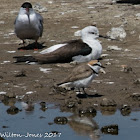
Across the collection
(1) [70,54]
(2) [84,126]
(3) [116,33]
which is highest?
(2) [84,126]

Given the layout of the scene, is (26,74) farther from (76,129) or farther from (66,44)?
(76,129)

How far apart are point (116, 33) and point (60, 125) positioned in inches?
272

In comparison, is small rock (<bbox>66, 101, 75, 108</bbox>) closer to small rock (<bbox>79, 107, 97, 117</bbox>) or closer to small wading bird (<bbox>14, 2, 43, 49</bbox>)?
small rock (<bbox>79, 107, 97, 117</bbox>)

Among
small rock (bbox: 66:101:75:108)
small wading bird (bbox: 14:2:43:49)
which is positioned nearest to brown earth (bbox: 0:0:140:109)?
small rock (bbox: 66:101:75:108)

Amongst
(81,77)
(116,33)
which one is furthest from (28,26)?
(81,77)

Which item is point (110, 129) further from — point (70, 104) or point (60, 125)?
point (70, 104)

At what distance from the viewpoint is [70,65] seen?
13430mm

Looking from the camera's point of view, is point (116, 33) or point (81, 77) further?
point (116, 33)

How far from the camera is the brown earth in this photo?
36.9 feet

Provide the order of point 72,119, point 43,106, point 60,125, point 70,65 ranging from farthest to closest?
point 70,65 < point 43,106 < point 72,119 < point 60,125

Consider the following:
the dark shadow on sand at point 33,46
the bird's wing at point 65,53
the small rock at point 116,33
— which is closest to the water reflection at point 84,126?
the bird's wing at point 65,53

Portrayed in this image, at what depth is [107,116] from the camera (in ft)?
32.8

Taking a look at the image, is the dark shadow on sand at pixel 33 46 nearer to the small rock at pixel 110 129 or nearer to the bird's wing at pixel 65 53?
the bird's wing at pixel 65 53

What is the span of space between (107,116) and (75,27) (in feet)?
26.2
